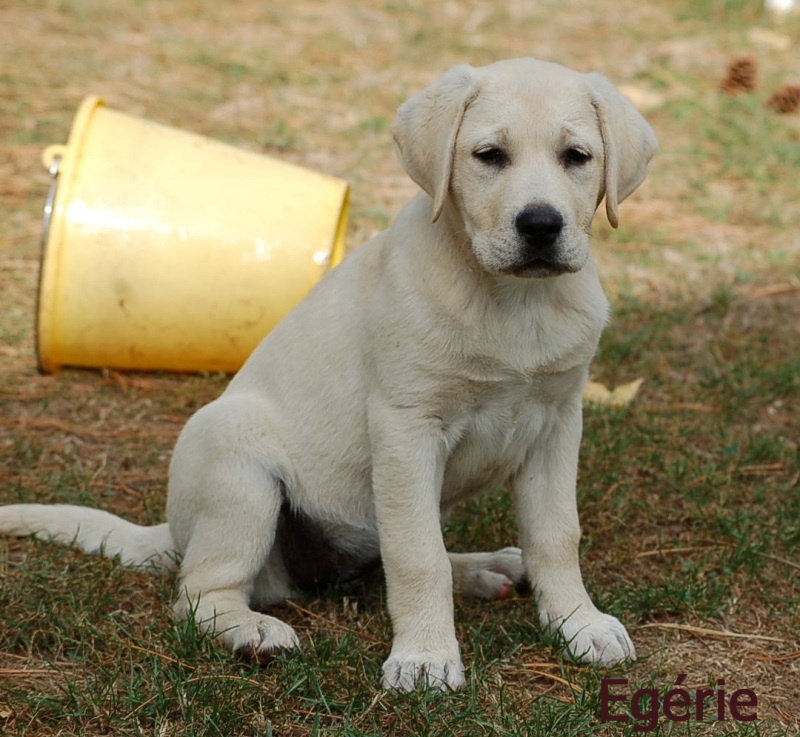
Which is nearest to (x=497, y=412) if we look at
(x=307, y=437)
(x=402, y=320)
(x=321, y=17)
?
(x=402, y=320)

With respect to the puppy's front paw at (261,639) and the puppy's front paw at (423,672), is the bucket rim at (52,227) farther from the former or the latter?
the puppy's front paw at (423,672)

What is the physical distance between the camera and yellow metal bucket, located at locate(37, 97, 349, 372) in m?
5.48

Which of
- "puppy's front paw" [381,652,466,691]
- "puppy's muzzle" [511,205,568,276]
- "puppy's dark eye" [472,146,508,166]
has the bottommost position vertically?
"puppy's front paw" [381,652,466,691]

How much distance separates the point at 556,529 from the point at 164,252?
2.79m

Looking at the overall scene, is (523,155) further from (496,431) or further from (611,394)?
(611,394)

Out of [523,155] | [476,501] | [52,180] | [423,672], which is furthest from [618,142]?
[52,180]

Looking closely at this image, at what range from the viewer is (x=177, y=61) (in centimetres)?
1003

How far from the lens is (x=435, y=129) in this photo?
3223mm

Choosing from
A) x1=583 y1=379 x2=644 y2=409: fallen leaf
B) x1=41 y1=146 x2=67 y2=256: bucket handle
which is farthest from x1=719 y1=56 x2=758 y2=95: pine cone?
x1=41 y1=146 x2=67 y2=256: bucket handle

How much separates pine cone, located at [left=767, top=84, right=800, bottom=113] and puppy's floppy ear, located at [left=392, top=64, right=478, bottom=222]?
7158mm

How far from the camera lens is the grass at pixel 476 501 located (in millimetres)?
3102

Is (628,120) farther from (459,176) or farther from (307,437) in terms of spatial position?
(307,437)

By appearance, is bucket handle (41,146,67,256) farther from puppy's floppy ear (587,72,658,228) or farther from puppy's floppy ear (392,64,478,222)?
puppy's floppy ear (587,72,658,228)

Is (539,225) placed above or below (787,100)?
above
